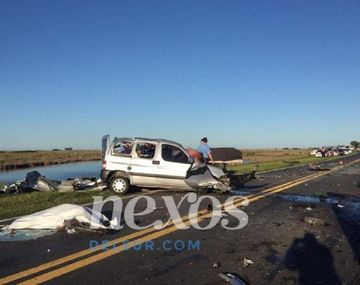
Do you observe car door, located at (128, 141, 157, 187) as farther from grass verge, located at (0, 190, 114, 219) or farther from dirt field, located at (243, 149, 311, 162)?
dirt field, located at (243, 149, 311, 162)

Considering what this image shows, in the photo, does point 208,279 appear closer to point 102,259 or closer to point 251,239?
point 102,259

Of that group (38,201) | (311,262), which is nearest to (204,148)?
(38,201)

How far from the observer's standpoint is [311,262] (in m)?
5.96

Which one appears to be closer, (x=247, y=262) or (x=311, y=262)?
(x=247, y=262)

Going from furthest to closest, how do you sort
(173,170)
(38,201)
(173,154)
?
(173,154) < (173,170) < (38,201)

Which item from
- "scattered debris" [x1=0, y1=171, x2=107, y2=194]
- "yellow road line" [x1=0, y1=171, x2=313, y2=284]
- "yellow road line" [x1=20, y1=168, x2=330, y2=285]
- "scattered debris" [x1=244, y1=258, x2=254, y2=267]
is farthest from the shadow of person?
"scattered debris" [x1=0, y1=171, x2=107, y2=194]

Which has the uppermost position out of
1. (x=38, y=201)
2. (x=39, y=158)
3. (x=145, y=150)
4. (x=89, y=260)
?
(x=145, y=150)

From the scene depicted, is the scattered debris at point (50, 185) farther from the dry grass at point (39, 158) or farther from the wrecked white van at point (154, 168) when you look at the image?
the dry grass at point (39, 158)

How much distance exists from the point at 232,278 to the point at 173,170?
8.98 m

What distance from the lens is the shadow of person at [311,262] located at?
5.25 m

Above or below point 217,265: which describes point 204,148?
above

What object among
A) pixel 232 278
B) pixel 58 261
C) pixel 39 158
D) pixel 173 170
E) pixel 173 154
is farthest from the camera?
pixel 39 158

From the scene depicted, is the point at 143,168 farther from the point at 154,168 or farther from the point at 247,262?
the point at 247,262

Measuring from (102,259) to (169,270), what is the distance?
0.98 meters
